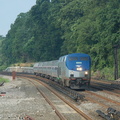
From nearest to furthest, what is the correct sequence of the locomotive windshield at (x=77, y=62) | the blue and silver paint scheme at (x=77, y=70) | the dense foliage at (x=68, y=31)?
the blue and silver paint scheme at (x=77, y=70) < the locomotive windshield at (x=77, y=62) < the dense foliage at (x=68, y=31)

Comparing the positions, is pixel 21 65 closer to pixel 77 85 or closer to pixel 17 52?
pixel 17 52

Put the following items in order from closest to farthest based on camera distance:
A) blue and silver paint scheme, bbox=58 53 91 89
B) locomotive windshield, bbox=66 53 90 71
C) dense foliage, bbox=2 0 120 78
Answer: blue and silver paint scheme, bbox=58 53 91 89 → locomotive windshield, bbox=66 53 90 71 → dense foliage, bbox=2 0 120 78

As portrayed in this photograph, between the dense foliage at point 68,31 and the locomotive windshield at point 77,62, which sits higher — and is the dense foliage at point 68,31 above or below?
→ above

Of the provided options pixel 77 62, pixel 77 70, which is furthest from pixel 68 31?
pixel 77 70

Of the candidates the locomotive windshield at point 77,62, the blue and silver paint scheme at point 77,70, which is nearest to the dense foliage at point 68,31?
the locomotive windshield at point 77,62

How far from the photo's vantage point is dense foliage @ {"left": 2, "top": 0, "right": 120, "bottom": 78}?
48.9 metres

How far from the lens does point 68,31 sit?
7694 centimetres

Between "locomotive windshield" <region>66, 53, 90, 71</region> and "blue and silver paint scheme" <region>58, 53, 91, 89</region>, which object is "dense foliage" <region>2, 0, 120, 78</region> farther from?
"blue and silver paint scheme" <region>58, 53, 91, 89</region>

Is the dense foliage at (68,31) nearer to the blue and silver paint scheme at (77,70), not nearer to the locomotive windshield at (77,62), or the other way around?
the locomotive windshield at (77,62)

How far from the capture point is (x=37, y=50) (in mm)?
89500

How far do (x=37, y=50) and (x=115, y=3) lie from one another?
145 ft

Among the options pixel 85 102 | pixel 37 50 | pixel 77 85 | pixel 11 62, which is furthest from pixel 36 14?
pixel 85 102

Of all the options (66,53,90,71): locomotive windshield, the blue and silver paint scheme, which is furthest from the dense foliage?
the blue and silver paint scheme

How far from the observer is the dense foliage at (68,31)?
48875mm
